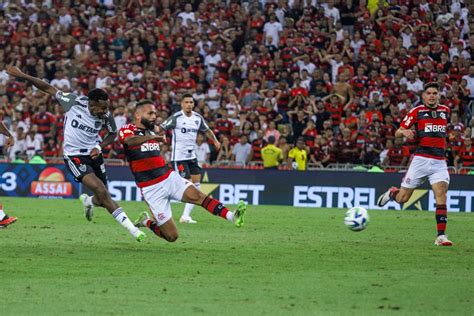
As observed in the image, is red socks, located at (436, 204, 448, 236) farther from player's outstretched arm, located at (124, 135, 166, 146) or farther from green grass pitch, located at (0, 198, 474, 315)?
player's outstretched arm, located at (124, 135, 166, 146)

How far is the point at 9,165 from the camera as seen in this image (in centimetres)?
2938

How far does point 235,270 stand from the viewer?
1208 centimetres

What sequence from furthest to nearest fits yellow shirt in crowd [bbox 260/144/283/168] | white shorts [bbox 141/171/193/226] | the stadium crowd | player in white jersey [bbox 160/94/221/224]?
1. the stadium crowd
2. yellow shirt in crowd [bbox 260/144/283/168]
3. player in white jersey [bbox 160/94/221/224]
4. white shorts [bbox 141/171/193/226]

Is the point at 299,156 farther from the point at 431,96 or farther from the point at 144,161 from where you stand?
the point at 144,161

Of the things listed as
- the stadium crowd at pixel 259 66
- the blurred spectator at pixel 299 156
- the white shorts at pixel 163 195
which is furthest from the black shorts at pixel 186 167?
the stadium crowd at pixel 259 66

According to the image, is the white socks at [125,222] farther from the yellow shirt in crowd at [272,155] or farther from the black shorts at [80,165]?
the yellow shirt in crowd at [272,155]

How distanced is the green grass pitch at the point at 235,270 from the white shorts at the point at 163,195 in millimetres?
592

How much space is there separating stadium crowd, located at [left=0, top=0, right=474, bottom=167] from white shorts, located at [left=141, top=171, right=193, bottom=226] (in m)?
13.9

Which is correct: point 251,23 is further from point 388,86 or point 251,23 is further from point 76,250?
point 76,250

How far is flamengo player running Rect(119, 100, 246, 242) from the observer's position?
14.1 meters

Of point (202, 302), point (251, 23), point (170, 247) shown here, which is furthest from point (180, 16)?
point (202, 302)

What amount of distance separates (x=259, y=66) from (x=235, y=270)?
19802 millimetres

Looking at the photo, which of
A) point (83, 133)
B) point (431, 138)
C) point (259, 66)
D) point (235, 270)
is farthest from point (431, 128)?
point (259, 66)

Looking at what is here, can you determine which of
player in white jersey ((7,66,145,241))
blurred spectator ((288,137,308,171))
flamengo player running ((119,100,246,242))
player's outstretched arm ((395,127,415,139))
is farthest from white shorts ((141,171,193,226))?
blurred spectator ((288,137,308,171))
